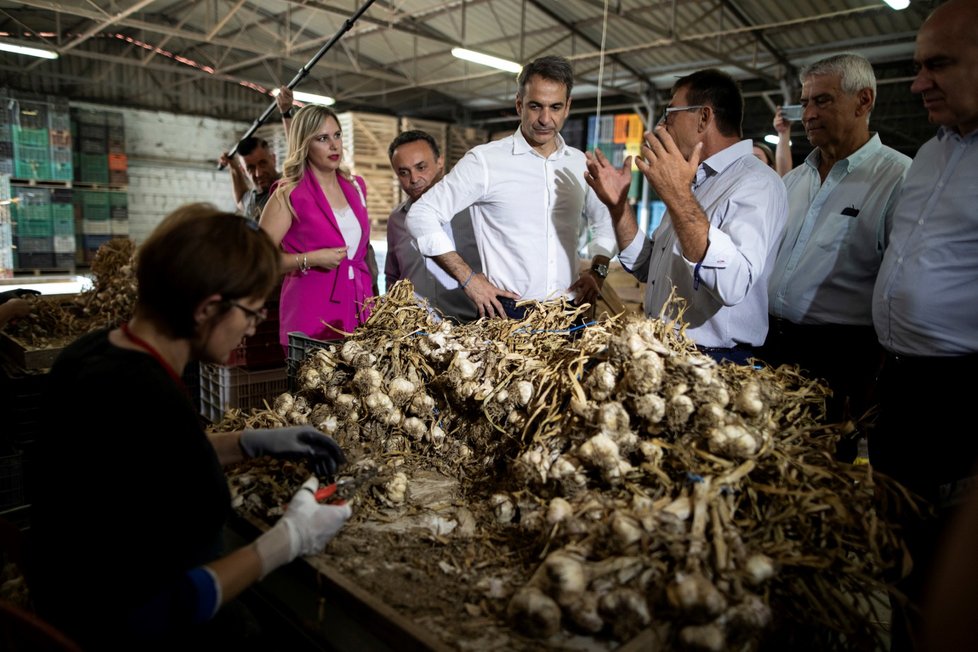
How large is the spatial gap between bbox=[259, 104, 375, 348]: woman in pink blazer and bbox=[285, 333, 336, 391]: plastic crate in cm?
50

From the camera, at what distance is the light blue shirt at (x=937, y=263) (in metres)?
1.93

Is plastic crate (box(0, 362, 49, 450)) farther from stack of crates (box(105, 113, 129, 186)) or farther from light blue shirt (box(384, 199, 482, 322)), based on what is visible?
stack of crates (box(105, 113, 129, 186))

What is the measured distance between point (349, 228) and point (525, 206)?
987 mm

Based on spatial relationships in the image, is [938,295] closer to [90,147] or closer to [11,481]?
[11,481]

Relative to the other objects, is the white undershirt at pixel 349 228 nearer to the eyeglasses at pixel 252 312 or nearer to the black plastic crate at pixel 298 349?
the black plastic crate at pixel 298 349

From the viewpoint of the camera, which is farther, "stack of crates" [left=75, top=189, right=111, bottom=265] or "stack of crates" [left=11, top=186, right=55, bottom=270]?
"stack of crates" [left=75, top=189, right=111, bottom=265]

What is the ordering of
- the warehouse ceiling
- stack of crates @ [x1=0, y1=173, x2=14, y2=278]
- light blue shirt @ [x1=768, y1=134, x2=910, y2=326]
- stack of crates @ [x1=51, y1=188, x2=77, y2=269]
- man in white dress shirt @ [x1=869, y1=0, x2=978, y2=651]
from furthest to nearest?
stack of crates @ [x1=51, y1=188, x2=77, y2=269] < stack of crates @ [x1=0, y1=173, x2=14, y2=278] < the warehouse ceiling < light blue shirt @ [x1=768, y1=134, x2=910, y2=326] < man in white dress shirt @ [x1=869, y1=0, x2=978, y2=651]

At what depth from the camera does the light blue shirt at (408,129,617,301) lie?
119 inches

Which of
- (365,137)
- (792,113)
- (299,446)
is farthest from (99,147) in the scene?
(299,446)

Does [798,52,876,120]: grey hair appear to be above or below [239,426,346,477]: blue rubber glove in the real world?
above

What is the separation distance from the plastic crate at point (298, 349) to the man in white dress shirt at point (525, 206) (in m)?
0.76

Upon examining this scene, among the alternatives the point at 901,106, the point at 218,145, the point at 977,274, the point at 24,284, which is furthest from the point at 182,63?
the point at 977,274

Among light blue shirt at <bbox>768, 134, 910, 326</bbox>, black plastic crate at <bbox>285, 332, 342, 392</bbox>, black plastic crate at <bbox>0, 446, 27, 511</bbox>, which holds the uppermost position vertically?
light blue shirt at <bbox>768, 134, 910, 326</bbox>

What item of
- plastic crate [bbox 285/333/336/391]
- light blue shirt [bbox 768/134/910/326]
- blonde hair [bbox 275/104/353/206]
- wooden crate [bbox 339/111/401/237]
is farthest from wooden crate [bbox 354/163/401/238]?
light blue shirt [bbox 768/134/910/326]
